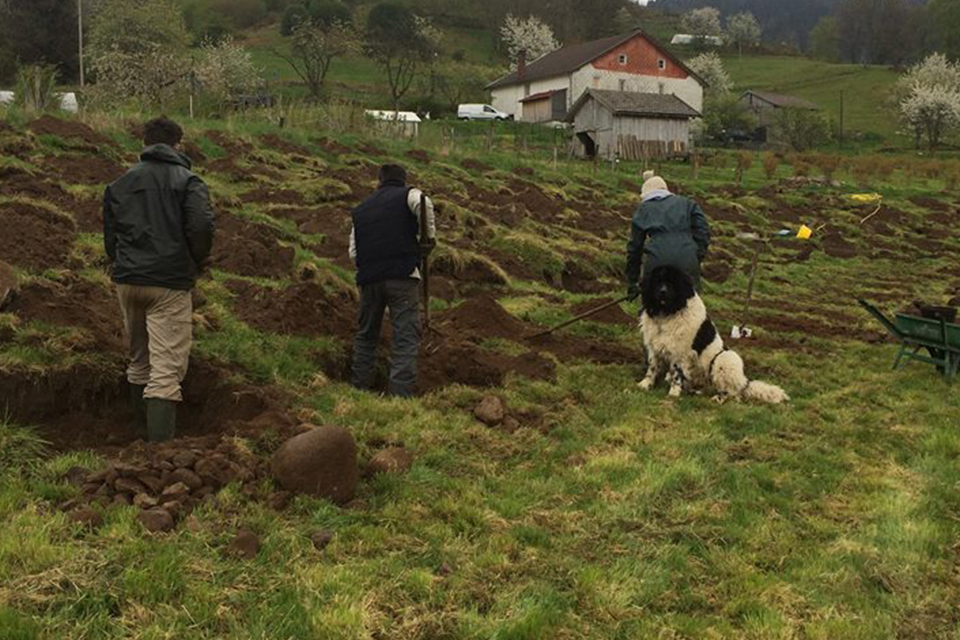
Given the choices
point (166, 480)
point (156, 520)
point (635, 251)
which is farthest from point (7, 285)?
point (635, 251)

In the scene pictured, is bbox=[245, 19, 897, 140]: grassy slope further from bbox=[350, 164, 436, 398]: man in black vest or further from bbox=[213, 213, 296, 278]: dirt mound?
bbox=[350, 164, 436, 398]: man in black vest

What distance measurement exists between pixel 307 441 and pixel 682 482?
2.73m

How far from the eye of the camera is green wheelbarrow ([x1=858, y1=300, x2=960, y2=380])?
8711 millimetres

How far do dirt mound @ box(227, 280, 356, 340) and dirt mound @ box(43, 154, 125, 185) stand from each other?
5.14 meters

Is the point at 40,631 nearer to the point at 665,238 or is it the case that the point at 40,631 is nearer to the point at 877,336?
the point at 665,238

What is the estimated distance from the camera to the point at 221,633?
3.41m

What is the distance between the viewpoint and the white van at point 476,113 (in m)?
57.8

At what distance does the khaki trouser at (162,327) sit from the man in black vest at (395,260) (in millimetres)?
1846

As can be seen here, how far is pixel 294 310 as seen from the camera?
27.0 feet

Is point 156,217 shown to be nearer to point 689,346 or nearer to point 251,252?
point 251,252

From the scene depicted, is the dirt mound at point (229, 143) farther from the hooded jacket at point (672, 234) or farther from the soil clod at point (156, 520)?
the soil clod at point (156, 520)

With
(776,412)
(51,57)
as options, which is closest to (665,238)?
(776,412)

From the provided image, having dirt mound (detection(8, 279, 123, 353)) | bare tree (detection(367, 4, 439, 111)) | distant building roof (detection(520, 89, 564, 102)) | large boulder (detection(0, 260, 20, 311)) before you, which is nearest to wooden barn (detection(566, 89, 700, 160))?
distant building roof (detection(520, 89, 564, 102))

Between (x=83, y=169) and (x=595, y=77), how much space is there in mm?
53515
